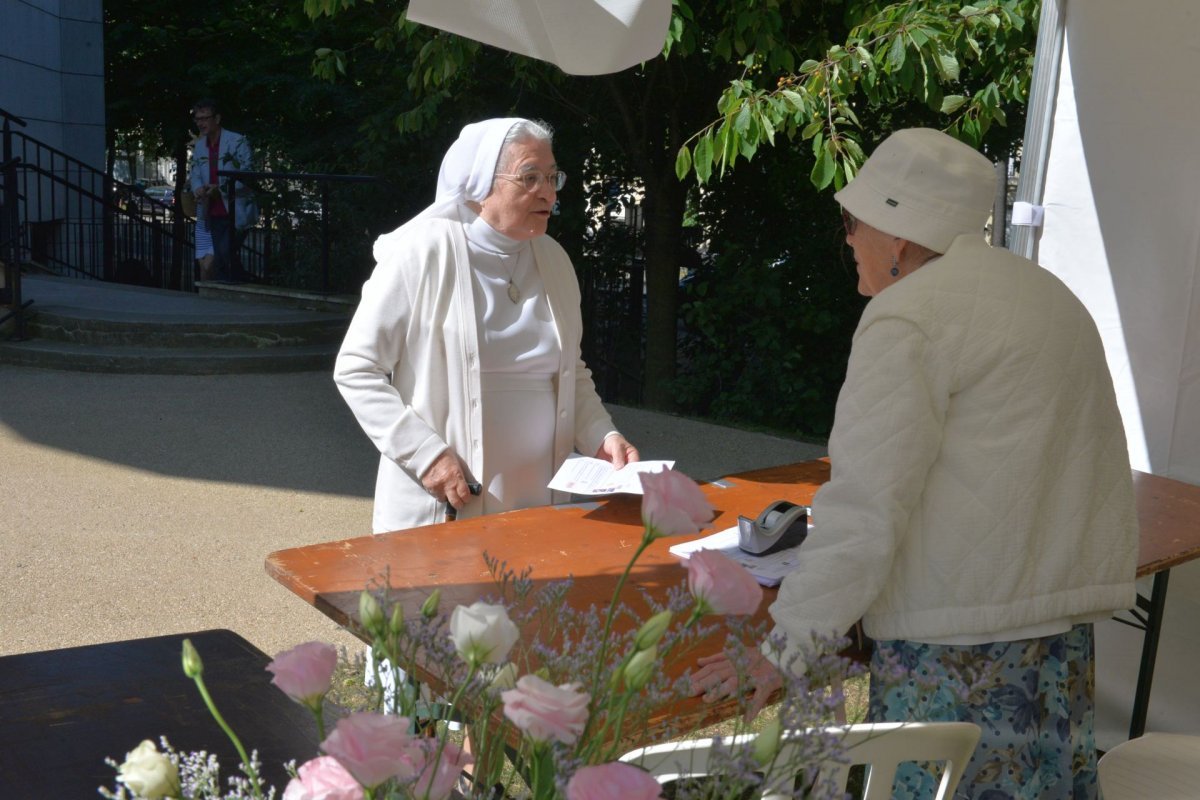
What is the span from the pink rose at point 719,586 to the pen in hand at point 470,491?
7.02 feet

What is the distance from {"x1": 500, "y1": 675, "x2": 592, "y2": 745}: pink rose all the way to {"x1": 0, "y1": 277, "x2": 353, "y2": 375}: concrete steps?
28.6 feet

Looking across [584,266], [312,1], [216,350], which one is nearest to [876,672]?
[312,1]

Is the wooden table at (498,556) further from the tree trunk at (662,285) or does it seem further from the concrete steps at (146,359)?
the tree trunk at (662,285)

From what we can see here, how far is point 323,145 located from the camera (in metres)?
12.3

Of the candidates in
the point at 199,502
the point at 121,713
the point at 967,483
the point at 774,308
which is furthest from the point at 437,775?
the point at 774,308

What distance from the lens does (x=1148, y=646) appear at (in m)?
3.52

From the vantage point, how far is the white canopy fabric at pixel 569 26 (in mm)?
2234

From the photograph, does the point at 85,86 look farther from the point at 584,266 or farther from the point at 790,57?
the point at 790,57

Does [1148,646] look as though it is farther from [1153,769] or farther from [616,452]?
[616,452]

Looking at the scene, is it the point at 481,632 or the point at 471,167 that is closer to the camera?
the point at 481,632

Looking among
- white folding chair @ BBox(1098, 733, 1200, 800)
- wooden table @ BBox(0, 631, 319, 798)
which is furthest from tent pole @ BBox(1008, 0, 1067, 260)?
wooden table @ BBox(0, 631, 319, 798)

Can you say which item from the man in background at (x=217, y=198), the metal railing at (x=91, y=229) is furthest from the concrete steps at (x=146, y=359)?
the metal railing at (x=91, y=229)

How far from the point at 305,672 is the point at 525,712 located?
0.16m

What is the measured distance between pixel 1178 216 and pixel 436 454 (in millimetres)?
2375
